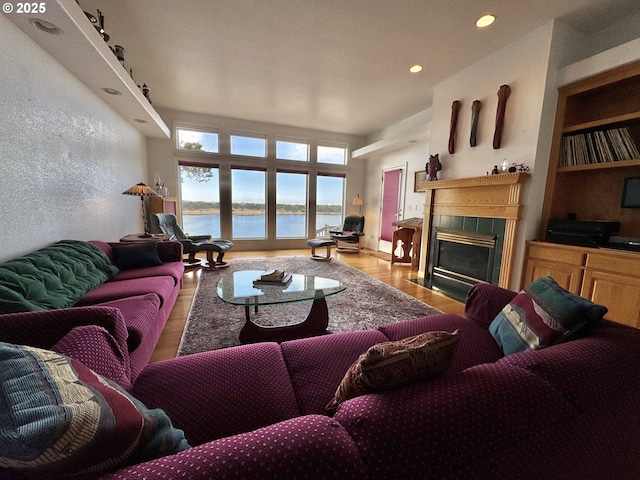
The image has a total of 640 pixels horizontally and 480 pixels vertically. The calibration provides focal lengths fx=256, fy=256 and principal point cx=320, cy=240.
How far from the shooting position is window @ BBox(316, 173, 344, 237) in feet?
21.9

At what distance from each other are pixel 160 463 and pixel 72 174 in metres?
3.29

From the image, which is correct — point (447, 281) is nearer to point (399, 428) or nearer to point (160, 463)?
point (399, 428)

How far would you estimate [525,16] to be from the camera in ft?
8.00

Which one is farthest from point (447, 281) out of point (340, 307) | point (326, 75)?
point (326, 75)

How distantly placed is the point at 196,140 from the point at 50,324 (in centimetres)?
530

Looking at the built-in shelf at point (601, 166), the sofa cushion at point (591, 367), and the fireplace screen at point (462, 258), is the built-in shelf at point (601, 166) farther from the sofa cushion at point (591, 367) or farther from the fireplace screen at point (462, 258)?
the sofa cushion at point (591, 367)

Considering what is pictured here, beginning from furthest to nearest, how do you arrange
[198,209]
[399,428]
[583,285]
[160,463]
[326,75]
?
[198,209]
[326,75]
[583,285]
[399,428]
[160,463]

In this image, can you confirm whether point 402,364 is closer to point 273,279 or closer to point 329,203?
point 273,279

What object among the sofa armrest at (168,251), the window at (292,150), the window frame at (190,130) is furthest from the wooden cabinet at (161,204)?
the window at (292,150)

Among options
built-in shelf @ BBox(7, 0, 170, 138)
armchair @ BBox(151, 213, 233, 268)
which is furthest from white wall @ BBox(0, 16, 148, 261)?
armchair @ BBox(151, 213, 233, 268)

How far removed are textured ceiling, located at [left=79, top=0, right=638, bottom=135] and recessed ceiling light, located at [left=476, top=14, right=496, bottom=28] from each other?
6cm

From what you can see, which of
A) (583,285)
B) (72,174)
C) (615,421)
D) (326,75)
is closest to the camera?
(615,421)

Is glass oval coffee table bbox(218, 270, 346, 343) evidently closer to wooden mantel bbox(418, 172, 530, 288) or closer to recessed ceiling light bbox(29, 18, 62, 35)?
wooden mantel bbox(418, 172, 530, 288)

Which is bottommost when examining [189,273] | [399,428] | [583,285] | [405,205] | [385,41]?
[189,273]
